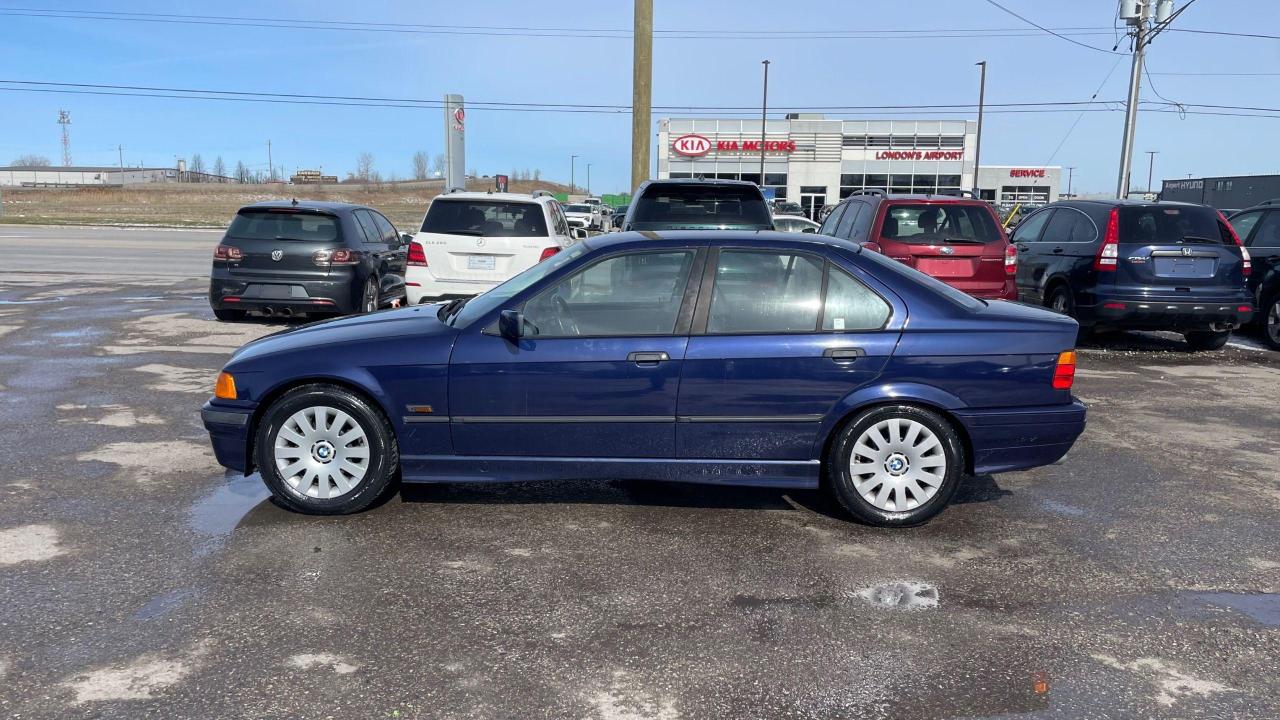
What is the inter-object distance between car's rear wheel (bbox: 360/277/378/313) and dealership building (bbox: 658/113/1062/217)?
4747 cm

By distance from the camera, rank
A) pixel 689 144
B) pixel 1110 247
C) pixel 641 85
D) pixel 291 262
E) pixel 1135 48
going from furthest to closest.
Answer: pixel 689 144
pixel 1135 48
pixel 641 85
pixel 291 262
pixel 1110 247

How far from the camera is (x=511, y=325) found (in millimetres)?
4727

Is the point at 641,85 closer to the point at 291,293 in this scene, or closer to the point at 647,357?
the point at 291,293

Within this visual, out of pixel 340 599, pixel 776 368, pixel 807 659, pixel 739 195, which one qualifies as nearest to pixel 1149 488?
pixel 776 368

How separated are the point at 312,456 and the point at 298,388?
0.36 metres

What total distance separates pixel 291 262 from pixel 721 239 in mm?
7512

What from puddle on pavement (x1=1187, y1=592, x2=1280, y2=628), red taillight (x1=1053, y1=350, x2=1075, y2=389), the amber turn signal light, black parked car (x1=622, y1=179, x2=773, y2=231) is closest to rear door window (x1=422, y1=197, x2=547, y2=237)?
black parked car (x1=622, y1=179, x2=773, y2=231)

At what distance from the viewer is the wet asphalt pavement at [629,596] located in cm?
325

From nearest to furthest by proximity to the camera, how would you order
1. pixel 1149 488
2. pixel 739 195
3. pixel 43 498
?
pixel 43 498 < pixel 1149 488 < pixel 739 195

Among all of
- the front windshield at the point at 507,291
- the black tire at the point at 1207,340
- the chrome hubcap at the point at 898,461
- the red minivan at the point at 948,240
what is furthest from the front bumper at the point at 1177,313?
the front windshield at the point at 507,291

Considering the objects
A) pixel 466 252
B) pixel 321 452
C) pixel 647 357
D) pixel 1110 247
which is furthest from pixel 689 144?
pixel 321 452

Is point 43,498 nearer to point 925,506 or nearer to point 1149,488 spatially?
point 925,506

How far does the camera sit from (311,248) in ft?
36.2

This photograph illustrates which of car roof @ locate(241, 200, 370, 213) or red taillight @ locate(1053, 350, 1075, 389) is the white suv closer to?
car roof @ locate(241, 200, 370, 213)
